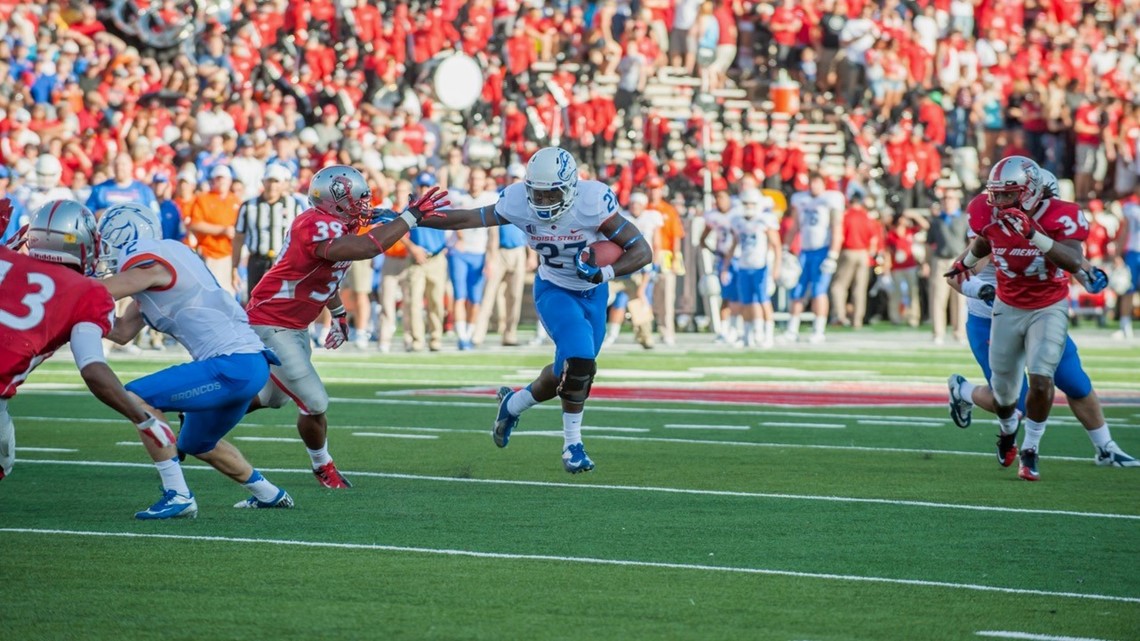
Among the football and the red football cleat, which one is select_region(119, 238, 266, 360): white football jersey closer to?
the red football cleat

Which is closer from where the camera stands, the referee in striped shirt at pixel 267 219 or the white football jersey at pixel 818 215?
the referee in striped shirt at pixel 267 219

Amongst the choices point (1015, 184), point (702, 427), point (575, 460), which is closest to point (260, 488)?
point (575, 460)

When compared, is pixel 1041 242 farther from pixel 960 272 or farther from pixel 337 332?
pixel 337 332

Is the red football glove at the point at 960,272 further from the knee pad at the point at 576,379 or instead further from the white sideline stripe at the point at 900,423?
the white sideline stripe at the point at 900,423

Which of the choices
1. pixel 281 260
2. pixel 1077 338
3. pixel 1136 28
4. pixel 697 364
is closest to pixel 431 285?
pixel 697 364

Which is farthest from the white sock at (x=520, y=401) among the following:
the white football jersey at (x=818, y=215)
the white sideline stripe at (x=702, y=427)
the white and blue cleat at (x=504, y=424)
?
the white football jersey at (x=818, y=215)

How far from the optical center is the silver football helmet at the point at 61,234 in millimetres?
7086

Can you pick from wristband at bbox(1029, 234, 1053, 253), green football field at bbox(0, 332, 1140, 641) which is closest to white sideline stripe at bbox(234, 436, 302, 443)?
green football field at bbox(0, 332, 1140, 641)

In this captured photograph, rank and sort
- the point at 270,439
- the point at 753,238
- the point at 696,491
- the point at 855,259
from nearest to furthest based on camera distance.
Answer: the point at 696,491 → the point at 270,439 → the point at 753,238 → the point at 855,259

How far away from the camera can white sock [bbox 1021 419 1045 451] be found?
9309mm

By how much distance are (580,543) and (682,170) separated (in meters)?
19.1

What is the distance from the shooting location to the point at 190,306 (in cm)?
764

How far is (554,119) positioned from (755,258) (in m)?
6.14

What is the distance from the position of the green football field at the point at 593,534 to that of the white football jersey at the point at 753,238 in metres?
7.21
